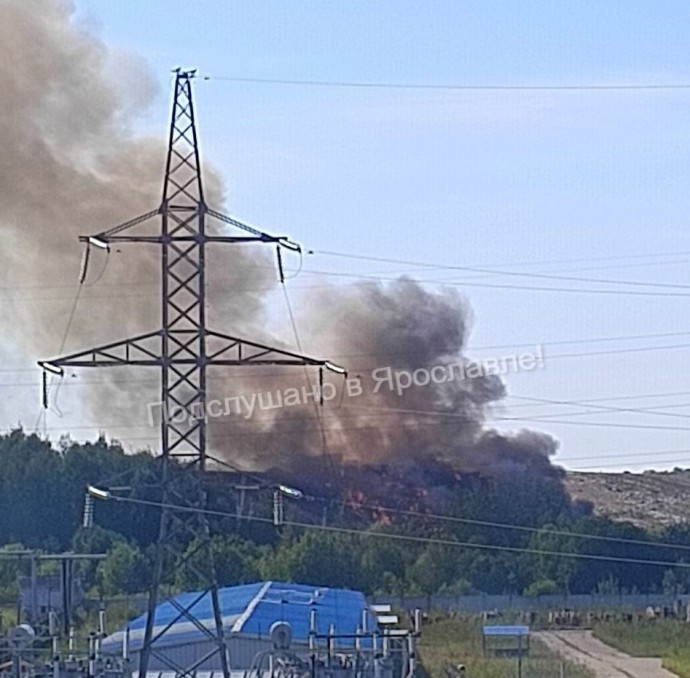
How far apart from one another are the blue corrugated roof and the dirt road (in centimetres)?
522

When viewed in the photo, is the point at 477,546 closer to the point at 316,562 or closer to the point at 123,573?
the point at 316,562

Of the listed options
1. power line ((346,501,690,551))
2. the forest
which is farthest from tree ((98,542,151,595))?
power line ((346,501,690,551))

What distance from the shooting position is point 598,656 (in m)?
46.5

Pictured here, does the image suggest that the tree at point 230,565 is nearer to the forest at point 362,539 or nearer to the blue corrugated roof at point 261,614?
the forest at point 362,539

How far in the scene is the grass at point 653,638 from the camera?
46.3 metres

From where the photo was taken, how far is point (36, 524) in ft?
221

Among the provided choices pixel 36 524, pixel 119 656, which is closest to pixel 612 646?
pixel 119 656

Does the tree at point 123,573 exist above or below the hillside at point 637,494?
below

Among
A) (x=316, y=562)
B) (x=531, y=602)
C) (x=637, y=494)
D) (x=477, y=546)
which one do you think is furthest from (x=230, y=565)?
(x=637, y=494)

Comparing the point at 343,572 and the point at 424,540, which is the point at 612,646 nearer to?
the point at 343,572

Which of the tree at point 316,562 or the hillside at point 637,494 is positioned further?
the hillside at point 637,494

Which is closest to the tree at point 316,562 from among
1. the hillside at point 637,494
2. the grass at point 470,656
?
the grass at point 470,656

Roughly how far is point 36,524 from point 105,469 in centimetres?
303

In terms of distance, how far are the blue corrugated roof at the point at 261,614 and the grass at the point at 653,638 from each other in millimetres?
7377
